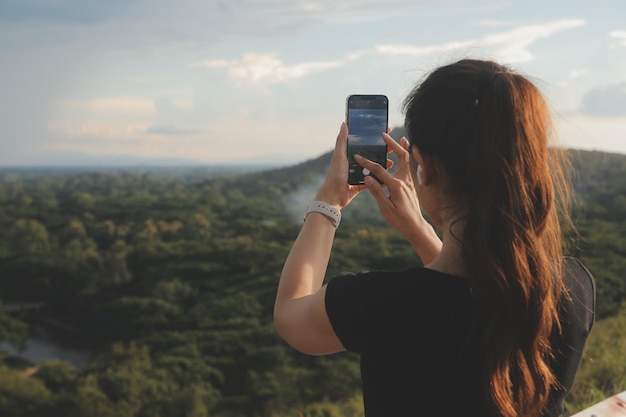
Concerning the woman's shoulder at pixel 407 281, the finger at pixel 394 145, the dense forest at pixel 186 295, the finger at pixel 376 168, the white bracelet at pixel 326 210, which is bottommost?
the dense forest at pixel 186 295

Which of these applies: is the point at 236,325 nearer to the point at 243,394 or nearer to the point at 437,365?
the point at 243,394

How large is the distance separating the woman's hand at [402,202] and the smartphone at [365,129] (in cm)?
2

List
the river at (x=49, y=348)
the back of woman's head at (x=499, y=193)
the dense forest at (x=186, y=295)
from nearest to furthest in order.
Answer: the back of woman's head at (x=499, y=193) → the dense forest at (x=186, y=295) → the river at (x=49, y=348)

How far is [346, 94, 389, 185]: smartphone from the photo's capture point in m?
0.92

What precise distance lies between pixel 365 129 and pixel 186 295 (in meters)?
30.0

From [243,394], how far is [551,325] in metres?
22.6

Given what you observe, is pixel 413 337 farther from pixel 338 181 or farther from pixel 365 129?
pixel 365 129

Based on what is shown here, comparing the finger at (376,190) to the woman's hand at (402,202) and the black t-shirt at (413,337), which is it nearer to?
the woman's hand at (402,202)

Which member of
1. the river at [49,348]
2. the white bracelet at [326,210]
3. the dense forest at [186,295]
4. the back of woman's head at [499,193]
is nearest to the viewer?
the back of woman's head at [499,193]

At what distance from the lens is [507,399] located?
72cm

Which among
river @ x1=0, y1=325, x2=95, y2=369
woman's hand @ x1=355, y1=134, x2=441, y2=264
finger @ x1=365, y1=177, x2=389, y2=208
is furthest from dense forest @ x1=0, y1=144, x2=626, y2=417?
finger @ x1=365, y1=177, x2=389, y2=208

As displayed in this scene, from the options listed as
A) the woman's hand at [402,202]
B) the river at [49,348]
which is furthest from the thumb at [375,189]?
the river at [49,348]

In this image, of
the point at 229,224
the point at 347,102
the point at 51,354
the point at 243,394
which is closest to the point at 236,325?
the point at 243,394

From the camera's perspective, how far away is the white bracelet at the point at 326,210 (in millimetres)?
854
